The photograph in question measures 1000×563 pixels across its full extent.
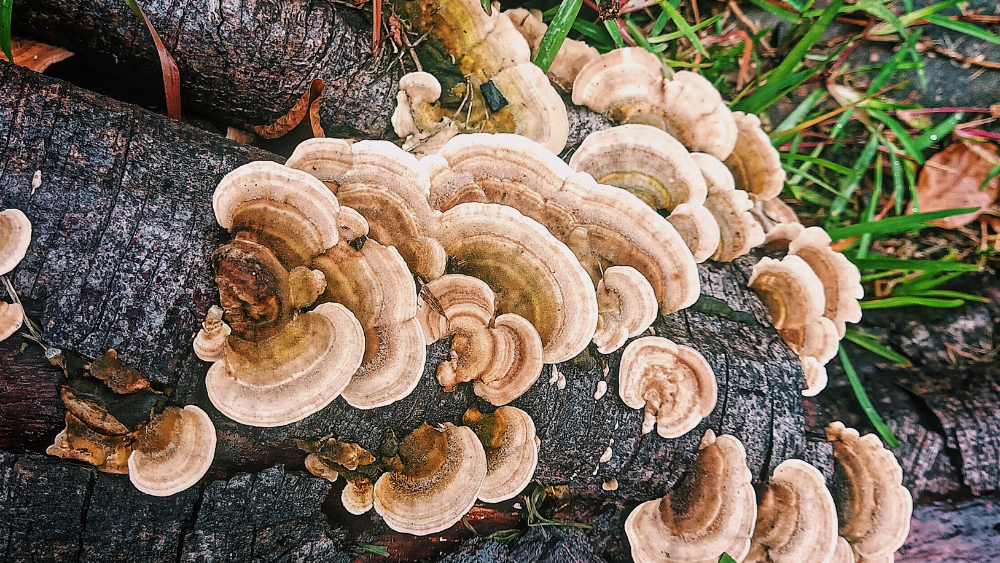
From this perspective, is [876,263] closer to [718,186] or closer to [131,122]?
[718,186]

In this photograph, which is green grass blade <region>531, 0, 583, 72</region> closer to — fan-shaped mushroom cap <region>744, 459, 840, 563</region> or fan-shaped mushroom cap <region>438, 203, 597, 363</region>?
fan-shaped mushroom cap <region>438, 203, 597, 363</region>

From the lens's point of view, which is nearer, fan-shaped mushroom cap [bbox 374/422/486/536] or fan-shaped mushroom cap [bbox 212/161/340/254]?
fan-shaped mushroom cap [bbox 212/161/340/254]

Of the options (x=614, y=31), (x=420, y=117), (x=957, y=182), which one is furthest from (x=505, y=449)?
(x=957, y=182)

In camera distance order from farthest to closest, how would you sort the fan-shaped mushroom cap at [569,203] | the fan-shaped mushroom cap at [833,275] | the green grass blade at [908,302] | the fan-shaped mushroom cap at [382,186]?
the green grass blade at [908,302]
the fan-shaped mushroom cap at [833,275]
the fan-shaped mushroom cap at [569,203]
the fan-shaped mushroom cap at [382,186]

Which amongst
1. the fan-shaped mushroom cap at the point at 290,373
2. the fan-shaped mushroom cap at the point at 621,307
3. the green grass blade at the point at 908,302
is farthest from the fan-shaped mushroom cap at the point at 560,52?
the green grass blade at the point at 908,302

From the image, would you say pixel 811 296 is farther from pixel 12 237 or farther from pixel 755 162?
pixel 12 237

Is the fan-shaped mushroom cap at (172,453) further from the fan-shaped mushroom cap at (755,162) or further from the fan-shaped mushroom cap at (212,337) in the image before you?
the fan-shaped mushroom cap at (755,162)

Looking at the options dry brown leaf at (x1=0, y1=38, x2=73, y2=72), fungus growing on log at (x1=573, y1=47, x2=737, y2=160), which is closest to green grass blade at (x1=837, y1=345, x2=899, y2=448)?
fungus growing on log at (x1=573, y1=47, x2=737, y2=160)
